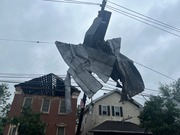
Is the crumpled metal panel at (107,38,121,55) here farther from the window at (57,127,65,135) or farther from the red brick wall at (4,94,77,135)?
the window at (57,127,65,135)

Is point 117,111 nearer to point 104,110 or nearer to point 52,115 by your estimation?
point 104,110

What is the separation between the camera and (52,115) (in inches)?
782

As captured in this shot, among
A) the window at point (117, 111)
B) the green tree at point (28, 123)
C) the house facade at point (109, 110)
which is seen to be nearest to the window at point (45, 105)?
the green tree at point (28, 123)

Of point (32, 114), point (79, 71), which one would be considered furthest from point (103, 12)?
point (32, 114)

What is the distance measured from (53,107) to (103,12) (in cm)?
1609

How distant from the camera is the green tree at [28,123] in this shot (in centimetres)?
1465

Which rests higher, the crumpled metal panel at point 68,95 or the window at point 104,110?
the window at point 104,110

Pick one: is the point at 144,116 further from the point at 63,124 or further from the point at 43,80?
the point at 43,80

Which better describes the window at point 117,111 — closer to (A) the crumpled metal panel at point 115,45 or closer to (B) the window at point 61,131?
(B) the window at point 61,131

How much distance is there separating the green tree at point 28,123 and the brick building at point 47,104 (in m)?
3.43

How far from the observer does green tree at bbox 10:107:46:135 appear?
1465 centimetres

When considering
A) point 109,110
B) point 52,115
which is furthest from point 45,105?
point 109,110

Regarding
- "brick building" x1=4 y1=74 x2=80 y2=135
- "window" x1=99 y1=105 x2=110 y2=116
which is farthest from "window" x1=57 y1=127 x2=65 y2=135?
"window" x1=99 y1=105 x2=110 y2=116

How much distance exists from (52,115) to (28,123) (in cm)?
520
